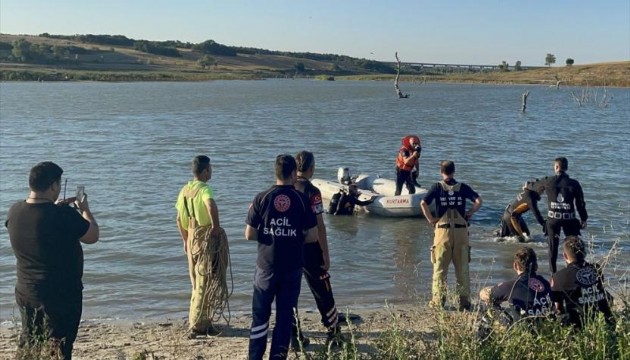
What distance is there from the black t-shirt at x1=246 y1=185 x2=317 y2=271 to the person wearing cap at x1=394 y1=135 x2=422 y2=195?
26.5 ft

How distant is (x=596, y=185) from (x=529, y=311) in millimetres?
14545

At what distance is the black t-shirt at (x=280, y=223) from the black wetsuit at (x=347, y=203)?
908 centimetres

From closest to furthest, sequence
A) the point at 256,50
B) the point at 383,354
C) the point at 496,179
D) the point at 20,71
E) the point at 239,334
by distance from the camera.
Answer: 1. the point at 383,354
2. the point at 239,334
3. the point at 496,179
4. the point at 20,71
5. the point at 256,50

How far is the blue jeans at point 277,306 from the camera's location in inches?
226

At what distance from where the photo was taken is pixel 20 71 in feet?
324

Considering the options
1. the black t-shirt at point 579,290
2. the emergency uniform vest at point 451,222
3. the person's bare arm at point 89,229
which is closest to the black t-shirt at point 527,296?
the black t-shirt at point 579,290

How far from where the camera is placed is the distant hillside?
102556mm

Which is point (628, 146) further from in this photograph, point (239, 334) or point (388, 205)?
point (239, 334)

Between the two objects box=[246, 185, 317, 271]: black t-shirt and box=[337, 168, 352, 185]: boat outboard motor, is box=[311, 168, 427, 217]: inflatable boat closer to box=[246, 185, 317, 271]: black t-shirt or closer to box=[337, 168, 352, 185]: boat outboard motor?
box=[337, 168, 352, 185]: boat outboard motor

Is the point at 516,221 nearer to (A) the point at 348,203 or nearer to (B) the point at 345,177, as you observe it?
(A) the point at 348,203

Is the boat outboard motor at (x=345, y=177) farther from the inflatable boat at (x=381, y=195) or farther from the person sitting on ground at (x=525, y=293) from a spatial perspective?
the person sitting on ground at (x=525, y=293)

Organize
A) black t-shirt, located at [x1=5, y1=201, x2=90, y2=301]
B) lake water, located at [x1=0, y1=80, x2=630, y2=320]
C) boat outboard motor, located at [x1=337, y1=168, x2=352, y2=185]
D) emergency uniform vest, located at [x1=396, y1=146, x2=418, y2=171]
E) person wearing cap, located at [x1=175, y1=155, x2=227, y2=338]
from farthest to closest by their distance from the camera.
Answer: boat outboard motor, located at [x1=337, y1=168, x2=352, y2=185] → emergency uniform vest, located at [x1=396, y1=146, x2=418, y2=171] → lake water, located at [x1=0, y1=80, x2=630, y2=320] → person wearing cap, located at [x1=175, y1=155, x2=227, y2=338] → black t-shirt, located at [x1=5, y1=201, x2=90, y2=301]

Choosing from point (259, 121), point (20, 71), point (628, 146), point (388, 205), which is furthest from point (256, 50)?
point (388, 205)

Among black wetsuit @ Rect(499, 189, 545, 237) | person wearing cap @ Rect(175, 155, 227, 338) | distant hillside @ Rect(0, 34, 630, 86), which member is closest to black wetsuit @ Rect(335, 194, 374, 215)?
black wetsuit @ Rect(499, 189, 545, 237)
